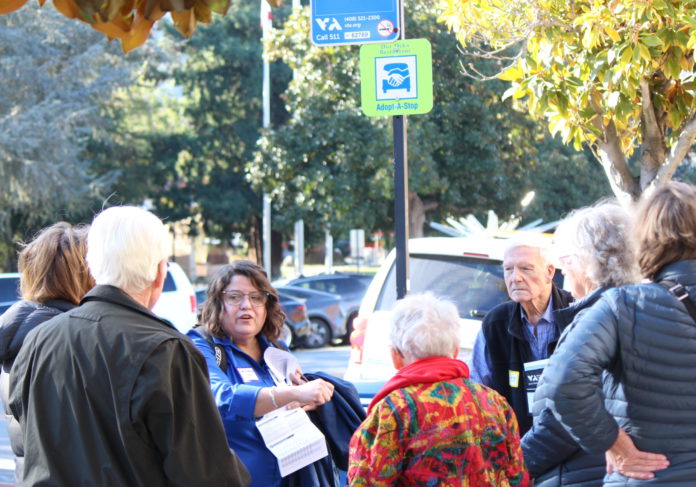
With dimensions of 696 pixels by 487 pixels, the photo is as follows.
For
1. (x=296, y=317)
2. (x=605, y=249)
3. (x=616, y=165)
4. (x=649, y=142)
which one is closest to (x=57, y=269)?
(x=605, y=249)

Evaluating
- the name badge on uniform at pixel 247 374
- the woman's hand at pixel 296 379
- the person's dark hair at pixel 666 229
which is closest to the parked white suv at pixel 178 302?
the name badge on uniform at pixel 247 374

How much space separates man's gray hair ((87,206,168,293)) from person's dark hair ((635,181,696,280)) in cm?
156

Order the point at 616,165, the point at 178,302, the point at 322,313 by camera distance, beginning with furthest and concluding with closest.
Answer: the point at 322,313
the point at 178,302
the point at 616,165

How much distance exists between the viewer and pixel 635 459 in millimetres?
2814

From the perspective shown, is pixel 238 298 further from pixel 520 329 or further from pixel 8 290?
pixel 8 290

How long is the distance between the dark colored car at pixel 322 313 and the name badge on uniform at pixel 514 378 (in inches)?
678

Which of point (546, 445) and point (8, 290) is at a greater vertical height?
point (546, 445)

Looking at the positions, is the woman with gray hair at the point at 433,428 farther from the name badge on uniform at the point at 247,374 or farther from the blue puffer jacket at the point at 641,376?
the name badge on uniform at the point at 247,374

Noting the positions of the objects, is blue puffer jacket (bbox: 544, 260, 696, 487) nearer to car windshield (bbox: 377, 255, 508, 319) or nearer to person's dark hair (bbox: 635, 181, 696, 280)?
person's dark hair (bbox: 635, 181, 696, 280)

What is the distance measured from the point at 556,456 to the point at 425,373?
2.00ft

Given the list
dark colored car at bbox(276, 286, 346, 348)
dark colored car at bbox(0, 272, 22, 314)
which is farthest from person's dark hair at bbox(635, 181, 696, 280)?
dark colored car at bbox(276, 286, 346, 348)

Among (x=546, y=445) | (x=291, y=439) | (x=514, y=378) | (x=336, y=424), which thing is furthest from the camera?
(x=514, y=378)

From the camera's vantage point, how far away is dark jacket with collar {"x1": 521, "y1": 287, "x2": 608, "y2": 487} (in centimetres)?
303

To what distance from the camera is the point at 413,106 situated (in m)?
5.41
